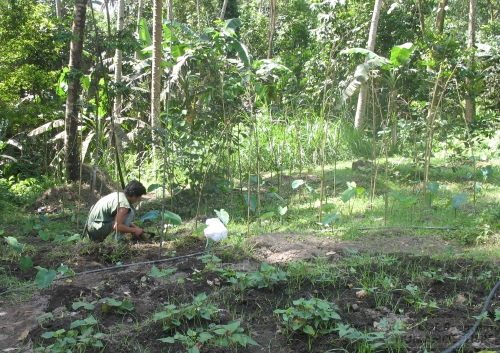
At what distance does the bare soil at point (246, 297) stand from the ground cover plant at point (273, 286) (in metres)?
0.01

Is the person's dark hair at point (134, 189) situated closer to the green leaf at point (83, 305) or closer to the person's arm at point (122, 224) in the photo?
the person's arm at point (122, 224)

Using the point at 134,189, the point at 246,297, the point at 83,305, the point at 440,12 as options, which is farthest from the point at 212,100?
the point at 440,12

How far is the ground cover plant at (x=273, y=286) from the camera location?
10.7 ft

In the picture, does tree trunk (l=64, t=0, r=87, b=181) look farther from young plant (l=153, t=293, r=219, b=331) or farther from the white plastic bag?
young plant (l=153, t=293, r=219, b=331)

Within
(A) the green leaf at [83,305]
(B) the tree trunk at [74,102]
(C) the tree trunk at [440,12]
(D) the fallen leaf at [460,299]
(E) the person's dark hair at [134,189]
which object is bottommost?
(D) the fallen leaf at [460,299]

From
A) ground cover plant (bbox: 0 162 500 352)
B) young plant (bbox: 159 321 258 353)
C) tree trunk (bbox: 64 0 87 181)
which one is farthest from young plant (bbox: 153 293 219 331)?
tree trunk (bbox: 64 0 87 181)

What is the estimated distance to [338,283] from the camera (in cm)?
419

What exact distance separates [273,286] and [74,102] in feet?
17.4

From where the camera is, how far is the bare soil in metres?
3.28

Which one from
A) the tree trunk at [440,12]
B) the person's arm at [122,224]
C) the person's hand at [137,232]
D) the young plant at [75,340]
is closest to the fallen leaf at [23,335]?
the young plant at [75,340]

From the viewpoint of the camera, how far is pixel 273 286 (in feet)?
13.5

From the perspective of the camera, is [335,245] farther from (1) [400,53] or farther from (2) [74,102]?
(2) [74,102]

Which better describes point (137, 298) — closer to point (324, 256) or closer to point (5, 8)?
point (324, 256)

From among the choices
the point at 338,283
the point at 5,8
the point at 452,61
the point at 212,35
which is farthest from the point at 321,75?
the point at 338,283
